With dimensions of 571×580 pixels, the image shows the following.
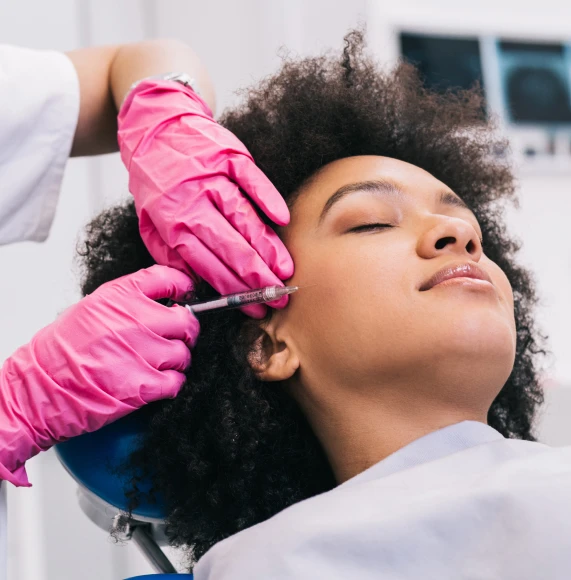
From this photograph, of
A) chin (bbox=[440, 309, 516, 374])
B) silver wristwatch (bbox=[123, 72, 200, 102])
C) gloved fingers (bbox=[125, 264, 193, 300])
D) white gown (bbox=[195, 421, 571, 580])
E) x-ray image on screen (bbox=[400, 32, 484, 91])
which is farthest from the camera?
x-ray image on screen (bbox=[400, 32, 484, 91])

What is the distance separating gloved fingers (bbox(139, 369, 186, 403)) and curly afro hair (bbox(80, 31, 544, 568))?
0.12 ft

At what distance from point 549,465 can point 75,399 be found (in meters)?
0.64

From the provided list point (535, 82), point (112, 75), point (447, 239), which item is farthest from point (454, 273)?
point (535, 82)

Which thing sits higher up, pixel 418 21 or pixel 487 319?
pixel 418 21

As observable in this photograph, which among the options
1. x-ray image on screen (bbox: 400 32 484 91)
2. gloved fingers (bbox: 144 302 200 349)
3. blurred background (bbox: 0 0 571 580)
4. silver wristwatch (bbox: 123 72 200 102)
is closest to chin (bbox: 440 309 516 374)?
gloved fingers (bbox: 144 302 200 349)

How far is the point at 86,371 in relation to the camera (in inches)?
42.2

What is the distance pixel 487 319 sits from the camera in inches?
41.8

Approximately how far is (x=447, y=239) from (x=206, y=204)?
1.24ft

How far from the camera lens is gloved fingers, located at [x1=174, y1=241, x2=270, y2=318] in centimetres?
119

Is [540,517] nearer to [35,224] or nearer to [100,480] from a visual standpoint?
[100,480]

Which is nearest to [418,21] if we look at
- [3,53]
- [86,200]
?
[86,200]

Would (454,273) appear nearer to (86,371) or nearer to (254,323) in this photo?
(254,323)

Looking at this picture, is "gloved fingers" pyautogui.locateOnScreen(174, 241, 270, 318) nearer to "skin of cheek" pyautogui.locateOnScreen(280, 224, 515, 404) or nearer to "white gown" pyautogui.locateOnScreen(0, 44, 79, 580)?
"skin of cheek" pyautogui.locateOnScreen(280, 224, 515, 404)

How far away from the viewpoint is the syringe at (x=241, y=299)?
115 cm
